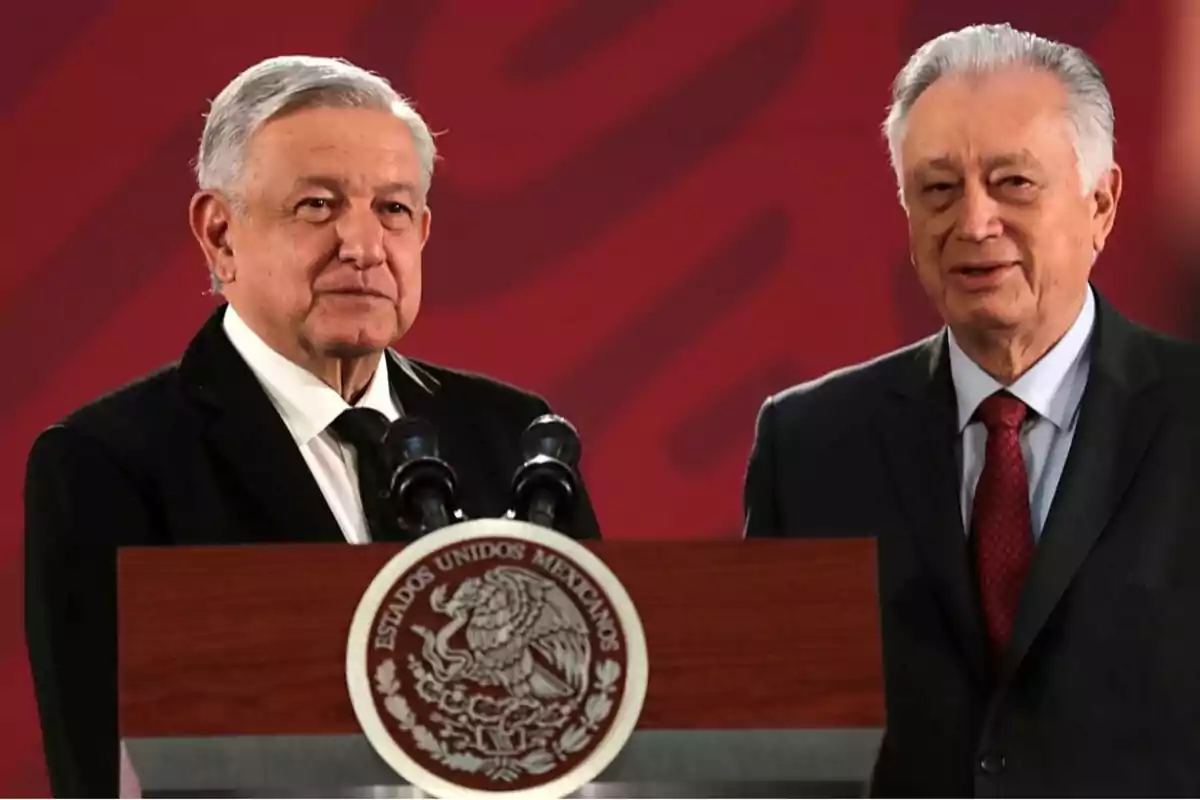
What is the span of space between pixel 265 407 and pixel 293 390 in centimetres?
5

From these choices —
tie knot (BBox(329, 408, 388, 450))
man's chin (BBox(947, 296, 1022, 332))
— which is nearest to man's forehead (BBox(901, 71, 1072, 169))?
man's chin (BBox(947, 296, 1022, 332))

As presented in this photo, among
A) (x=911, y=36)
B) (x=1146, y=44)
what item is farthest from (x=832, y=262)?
(x=1146, y=44)

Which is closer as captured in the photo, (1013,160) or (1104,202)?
(1013,160)

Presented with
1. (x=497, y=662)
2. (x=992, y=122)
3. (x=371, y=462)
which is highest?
(x=992, y=122)

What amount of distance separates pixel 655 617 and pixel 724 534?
132 cm

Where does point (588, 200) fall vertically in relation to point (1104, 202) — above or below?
above

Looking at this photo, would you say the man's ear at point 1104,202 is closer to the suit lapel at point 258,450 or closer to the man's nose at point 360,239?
the man's nose at point 360,239

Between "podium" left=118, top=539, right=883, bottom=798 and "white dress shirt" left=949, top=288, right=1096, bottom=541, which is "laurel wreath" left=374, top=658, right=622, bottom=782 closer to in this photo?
"podium" left=118, top=539, right=883, bottom=798

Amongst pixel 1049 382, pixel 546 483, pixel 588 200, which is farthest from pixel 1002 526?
pixel 588 200

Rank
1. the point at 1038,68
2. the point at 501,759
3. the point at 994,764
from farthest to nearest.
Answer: the point at 1038,68
the point at 994,764
the point at 501,759

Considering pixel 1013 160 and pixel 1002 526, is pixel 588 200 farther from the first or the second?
pixel 1002 526

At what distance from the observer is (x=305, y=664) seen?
150cm

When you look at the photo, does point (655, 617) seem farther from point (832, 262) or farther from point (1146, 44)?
point (1146, 44)

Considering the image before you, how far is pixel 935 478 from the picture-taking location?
2090 millimetres
